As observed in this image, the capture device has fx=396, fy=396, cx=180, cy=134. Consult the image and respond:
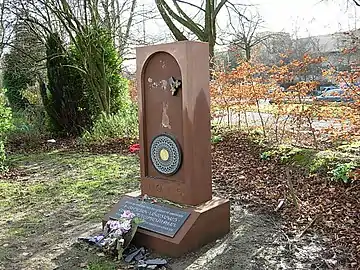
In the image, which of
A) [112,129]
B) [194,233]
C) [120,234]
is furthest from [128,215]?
[112,129]

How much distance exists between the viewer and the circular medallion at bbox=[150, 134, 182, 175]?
3549mm

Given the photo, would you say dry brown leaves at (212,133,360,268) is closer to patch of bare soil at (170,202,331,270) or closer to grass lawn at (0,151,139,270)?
patch of bare soil at (170,202,331,270)

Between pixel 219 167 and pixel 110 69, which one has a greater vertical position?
pixel 110 69

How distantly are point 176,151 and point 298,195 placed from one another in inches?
75.1

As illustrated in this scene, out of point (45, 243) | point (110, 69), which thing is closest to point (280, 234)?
point (45, 243)

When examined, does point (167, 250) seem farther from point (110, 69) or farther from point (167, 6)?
point (167, 6)

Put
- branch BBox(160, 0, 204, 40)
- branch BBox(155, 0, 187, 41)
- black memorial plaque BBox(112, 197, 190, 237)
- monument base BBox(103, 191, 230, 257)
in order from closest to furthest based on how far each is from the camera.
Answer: monument base BBox(103, 191, 230, 257), black memorial plaque BBox(112, 197, 190, 237), branch BBox(160, 0, 204, 40), branch BBox(155, 0, 187, 41)

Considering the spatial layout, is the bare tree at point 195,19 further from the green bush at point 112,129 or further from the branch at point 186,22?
the green bush at point 112,129

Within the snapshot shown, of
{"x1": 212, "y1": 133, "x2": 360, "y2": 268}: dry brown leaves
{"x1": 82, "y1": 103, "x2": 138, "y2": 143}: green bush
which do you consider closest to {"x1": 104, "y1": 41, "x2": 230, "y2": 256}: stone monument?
{"x1": 212, "y1": 133, "x2": 360, "y2": 268}: dry brown leaves

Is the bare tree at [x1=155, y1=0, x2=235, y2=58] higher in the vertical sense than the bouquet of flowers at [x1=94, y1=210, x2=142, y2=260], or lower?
higher

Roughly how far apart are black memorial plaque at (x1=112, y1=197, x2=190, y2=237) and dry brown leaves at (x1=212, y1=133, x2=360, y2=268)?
1.10 metres

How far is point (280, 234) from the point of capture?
3.67 metres

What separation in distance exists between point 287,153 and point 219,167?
1083mm

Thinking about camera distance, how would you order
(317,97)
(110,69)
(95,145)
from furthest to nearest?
(110,69) → (95,145) → (317,97)
